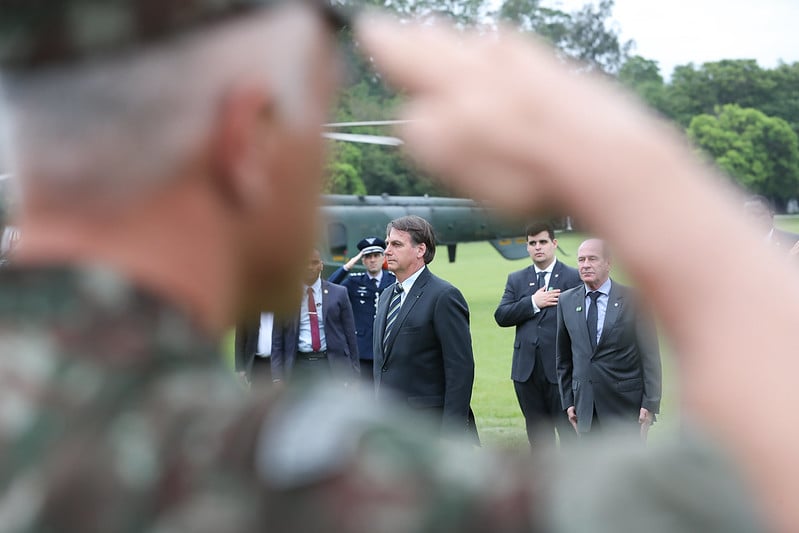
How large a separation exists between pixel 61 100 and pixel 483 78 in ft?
1.51

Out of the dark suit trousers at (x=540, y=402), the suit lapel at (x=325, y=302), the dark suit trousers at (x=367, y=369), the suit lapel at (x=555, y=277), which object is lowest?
the dark suit trousers at (x=367, y=369)

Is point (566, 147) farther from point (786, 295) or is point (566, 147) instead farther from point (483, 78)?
point (786, 295)

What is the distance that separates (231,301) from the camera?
1.21 m

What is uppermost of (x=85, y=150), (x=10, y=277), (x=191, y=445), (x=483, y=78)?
(x=483, y=78)

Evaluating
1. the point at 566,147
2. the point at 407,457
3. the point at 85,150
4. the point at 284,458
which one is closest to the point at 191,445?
the point at 284,458

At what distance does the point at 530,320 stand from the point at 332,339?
6.22 feet

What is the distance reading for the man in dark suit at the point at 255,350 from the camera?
9.60 metres

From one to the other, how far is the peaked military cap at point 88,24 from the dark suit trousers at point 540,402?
342 inches

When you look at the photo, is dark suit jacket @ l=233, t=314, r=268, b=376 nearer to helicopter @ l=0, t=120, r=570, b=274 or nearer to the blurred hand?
the blurred hand

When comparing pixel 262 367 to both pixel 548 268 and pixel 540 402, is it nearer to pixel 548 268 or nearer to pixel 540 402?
pixel 540 402

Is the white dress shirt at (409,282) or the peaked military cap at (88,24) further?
the white dress shirt at (409,282)

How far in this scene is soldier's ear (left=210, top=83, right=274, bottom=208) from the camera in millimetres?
1084

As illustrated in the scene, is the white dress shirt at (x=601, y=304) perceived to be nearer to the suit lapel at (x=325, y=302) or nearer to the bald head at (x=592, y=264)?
the bald head at (x=592, y=264)

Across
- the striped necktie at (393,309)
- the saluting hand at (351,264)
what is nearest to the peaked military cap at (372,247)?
the saluting hand at (351,264)
